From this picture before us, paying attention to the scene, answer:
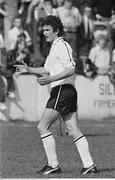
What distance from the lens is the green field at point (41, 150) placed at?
9371mm

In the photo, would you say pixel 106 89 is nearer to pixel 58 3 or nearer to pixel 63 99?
pixel 58 3

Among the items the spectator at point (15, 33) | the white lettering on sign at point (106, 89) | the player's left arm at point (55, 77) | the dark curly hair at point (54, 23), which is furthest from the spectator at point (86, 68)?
the player's left arm at point (55, 77)

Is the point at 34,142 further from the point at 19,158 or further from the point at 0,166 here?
the point at 0,166

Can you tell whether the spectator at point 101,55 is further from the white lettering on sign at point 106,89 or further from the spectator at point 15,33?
the spectator at point 15,33

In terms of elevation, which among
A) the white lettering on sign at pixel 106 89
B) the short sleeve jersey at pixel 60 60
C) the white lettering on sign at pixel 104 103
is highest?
the short sleeve jersey at pixel 60 60

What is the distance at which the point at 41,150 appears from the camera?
39.6 feet

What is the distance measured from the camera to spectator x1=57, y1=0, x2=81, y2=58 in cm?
1872

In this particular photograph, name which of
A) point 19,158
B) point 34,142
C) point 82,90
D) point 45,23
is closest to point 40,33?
point 82,90

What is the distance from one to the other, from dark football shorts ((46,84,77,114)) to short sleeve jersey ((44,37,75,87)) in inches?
3.1

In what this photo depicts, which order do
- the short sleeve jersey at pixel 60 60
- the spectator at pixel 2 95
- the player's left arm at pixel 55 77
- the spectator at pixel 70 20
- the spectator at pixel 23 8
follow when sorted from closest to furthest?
the player's left arm at pixel 55 77
the short sleeve jersey at pixel 60 60
the spectator at pixel 2 95
the spectator at pixel 70 20
the spectator at pixel 23 8

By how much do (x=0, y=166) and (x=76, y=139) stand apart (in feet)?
4.74

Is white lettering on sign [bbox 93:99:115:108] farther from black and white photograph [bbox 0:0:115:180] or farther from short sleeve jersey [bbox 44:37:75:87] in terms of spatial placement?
short sleeve jersey [bbox 44:37:75:87]

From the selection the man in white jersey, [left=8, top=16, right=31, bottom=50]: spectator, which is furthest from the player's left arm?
[left=8, top=16, right=31, bottom=50]: spectator

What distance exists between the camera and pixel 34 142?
1323 cm
